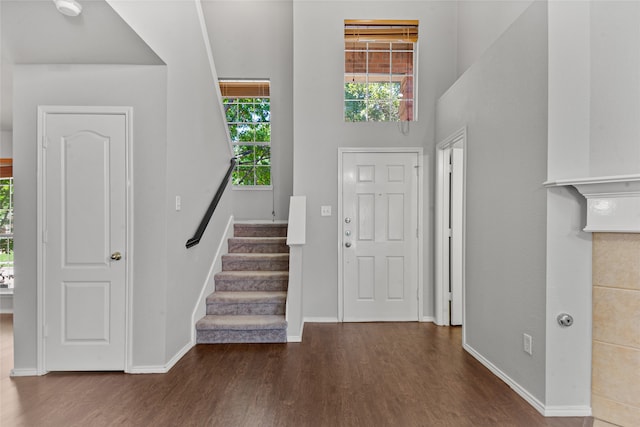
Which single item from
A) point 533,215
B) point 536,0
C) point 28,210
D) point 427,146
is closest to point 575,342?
point 533,215

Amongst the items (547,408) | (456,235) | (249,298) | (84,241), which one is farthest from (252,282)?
(547,408)

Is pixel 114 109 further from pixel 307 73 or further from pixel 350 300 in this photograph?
pixel 350 300

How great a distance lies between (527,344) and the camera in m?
2.20

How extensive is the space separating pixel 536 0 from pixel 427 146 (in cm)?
186

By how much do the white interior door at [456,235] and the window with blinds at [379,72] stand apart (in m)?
0.86

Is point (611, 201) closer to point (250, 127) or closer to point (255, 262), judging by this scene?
point (255, 262)

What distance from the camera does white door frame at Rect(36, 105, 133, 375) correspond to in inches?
99.4

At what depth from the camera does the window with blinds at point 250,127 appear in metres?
5.05

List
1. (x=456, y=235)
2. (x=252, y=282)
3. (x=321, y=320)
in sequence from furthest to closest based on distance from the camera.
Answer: (x=321, y=320) < (x=456, y=235) < (x=252, y=282)

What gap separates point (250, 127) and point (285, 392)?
13.0ft

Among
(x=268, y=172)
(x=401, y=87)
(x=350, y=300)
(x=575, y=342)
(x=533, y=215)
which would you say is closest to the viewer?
(x=575, y=342)

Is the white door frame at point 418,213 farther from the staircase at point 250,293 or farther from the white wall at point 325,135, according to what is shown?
the staircase at point 250,293

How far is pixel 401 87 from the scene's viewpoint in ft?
13.5

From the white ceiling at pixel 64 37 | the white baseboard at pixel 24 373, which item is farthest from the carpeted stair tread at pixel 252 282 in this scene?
the white ceiling at pixel 64 37
